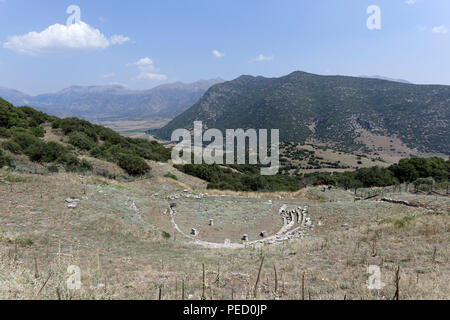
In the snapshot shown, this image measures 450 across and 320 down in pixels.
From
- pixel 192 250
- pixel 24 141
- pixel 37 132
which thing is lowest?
pixel 192 250

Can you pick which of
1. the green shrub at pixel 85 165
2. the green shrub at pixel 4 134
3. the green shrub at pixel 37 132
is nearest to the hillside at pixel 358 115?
the green shrub at pixel 37 132

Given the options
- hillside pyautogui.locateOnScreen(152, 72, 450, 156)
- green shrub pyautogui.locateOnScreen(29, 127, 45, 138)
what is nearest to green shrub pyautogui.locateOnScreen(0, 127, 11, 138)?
green shrub pyautogui.locateOnScreen(29, 127, 45, 138)

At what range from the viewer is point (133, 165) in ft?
102

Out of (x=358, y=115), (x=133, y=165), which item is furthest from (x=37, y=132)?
(x=358, y=115)

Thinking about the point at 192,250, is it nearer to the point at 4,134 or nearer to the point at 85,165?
the point at 85,165

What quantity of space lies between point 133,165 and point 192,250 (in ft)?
71.5

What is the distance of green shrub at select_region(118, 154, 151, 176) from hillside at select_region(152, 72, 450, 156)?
100697mm

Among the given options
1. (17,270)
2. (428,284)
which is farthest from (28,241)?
(428,284)

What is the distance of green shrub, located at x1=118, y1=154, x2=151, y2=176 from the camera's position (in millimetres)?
30766

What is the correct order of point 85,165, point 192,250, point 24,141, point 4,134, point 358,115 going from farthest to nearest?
point 358,115, point 4,134, point 24,141, point 85,165, point 192,250

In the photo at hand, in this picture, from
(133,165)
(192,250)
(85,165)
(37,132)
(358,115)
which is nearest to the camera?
(192,250)
